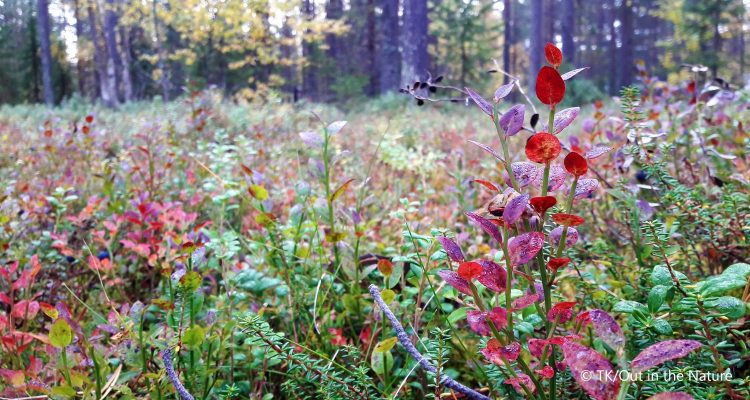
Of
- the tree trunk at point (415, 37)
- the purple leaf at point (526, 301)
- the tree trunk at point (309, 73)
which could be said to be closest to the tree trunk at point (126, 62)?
the tree trunk at point (309, 73)

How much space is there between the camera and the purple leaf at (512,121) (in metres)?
0.76

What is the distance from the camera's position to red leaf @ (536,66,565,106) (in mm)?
661

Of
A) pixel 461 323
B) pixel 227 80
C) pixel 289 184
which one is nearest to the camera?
pixel 461 323

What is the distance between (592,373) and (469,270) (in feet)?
0.68

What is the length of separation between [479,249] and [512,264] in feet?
2.90

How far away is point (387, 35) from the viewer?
1975 cm

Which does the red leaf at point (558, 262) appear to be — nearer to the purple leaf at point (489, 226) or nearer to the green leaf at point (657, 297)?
the purple leaf at point (489, 226)

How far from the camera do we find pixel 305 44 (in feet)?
76.6

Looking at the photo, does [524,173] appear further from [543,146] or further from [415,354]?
[415,354]

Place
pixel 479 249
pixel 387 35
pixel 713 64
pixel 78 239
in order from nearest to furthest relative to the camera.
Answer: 1. pixel 479 249
2. pixel 78 239
3. pixel 713 64
4. pixel 387 35

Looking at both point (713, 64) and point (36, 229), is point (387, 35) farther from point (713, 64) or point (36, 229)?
point (36, 229)

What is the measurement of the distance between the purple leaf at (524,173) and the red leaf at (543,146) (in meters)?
0.08

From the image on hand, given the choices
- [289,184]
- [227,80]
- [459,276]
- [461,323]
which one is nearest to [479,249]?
[461,323]

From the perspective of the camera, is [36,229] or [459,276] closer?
[459,276]
